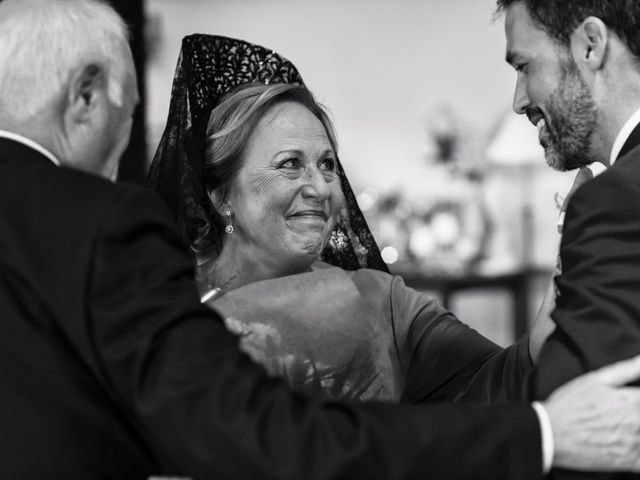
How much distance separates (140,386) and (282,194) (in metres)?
1.20

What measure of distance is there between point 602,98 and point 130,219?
101 cm

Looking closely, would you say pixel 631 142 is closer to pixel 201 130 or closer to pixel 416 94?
pixel 201 130

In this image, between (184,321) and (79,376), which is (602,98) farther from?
(79,376)

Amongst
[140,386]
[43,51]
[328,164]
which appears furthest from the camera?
[328,164]

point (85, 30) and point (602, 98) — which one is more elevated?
point (85, 30)

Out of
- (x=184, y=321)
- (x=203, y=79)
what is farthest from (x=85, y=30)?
(x=203, y=79)

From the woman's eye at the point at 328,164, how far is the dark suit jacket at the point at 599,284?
100 centimetres

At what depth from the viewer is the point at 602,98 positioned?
1.95 meters

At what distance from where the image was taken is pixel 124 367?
1429 millimetres

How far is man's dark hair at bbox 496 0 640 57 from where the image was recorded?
75.9 inches

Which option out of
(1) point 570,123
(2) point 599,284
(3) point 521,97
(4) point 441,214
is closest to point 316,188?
(3) point 521,97

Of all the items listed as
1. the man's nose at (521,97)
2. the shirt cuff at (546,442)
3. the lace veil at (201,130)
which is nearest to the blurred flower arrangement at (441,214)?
the lace veil at (201,130)

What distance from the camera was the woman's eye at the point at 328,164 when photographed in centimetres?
266

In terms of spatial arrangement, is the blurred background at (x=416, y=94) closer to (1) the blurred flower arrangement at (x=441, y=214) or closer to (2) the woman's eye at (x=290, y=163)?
(1) the blurred flower arrangement at (x=441, y=214)
